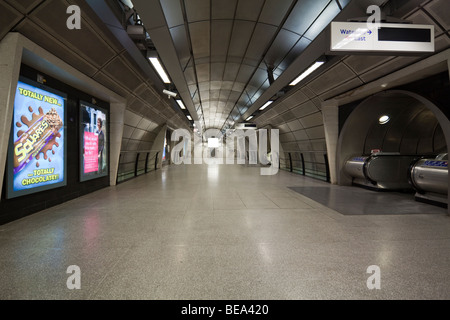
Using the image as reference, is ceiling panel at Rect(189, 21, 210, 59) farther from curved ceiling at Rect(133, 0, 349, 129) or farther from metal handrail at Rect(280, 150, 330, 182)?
metal handrail at Rect(280, 150, 330, 182)

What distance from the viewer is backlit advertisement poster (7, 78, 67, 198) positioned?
404 cm

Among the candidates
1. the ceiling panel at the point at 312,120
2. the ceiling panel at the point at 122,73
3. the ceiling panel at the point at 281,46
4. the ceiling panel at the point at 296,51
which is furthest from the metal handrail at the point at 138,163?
the ceiling panel at the point at 312,120

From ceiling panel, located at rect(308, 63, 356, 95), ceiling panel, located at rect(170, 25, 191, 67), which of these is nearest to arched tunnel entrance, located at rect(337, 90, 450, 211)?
ceiling panel, located at rect(308, 63, 356, 95)

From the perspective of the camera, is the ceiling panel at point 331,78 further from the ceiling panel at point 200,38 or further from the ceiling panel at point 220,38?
the ceiling panel at point 200,38

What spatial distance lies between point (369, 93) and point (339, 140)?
80.6 inches

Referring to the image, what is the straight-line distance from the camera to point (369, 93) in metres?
6.95

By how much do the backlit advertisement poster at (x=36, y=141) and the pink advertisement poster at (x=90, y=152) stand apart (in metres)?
1.00

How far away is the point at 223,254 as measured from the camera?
2746 millimetres

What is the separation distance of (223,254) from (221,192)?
4211 millimetres

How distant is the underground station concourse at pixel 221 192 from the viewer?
2295 mm

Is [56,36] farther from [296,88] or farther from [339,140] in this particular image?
[339,140]

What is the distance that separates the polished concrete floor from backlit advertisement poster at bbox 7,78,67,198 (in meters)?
0.72

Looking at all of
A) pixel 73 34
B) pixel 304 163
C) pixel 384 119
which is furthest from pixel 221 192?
pixel 304 163
